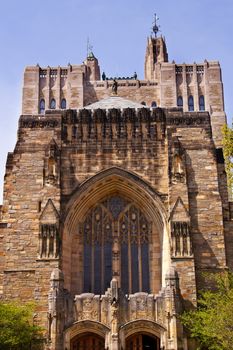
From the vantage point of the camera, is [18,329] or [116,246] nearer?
[18,329]

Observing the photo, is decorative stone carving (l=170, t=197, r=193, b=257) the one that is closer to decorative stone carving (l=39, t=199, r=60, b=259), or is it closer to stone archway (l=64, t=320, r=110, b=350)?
stone archway (l=64, t=320, r=110, b=350)

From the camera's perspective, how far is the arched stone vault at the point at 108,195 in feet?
94.3

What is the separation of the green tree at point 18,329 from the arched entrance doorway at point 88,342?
1.76 m

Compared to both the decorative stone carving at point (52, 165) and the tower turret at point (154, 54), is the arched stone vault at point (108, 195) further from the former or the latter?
the tower turret at point (154, 54)

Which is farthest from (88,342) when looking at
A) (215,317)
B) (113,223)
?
(215,317)

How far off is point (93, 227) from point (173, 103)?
37.9 m

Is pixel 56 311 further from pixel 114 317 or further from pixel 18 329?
pixel 114 317

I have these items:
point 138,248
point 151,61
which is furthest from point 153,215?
point 151,61

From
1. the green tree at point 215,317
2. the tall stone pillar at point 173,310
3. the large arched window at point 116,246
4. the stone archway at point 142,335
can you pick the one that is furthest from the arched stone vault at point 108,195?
the stone archway at point 142,335

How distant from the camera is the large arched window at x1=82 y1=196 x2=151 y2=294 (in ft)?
95.2

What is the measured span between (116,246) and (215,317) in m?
7.34

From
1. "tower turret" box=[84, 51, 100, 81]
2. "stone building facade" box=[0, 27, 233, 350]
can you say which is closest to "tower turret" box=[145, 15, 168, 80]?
"tower turret" box=[84, 51, 100, 81]

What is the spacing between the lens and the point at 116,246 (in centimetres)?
2956

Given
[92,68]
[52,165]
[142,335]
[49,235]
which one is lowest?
[142,335]
